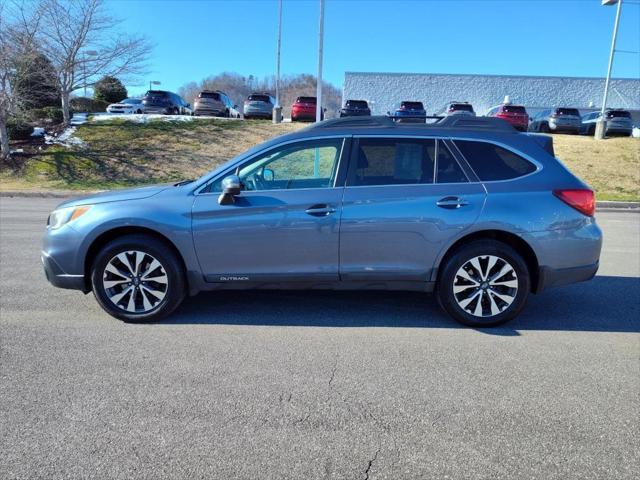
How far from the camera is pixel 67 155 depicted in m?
18.9

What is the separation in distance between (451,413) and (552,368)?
1110 millimetres

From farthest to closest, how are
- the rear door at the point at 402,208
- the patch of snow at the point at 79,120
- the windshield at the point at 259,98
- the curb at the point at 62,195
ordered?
the windshield at the point at 259,98 < the patch of snow at the point at 79,120 < the curb at the point at 62,195 < the rear door at the point at 402,208

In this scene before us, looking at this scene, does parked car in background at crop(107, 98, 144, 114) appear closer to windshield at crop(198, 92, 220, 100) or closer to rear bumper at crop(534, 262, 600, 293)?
windshield at crop(198, 92, 220, 100)

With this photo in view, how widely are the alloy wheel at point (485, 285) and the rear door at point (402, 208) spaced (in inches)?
12.1

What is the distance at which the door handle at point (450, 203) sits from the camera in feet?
13.6

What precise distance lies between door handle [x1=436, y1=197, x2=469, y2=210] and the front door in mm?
889

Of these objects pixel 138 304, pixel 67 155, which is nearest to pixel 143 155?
pixel 67 155

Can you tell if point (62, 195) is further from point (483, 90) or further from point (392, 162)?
point (483, 90)

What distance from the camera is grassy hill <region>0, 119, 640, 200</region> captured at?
16.9 metres

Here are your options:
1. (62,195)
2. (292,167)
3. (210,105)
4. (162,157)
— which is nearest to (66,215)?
(292,167)

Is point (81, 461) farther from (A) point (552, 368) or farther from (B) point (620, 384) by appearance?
(B) point (620, 384)

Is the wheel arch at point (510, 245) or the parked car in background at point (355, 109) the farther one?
the parked car in background at point (355, 109)

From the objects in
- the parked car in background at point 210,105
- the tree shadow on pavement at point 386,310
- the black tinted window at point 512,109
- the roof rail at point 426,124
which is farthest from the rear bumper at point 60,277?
the black tinted window at point 512,109

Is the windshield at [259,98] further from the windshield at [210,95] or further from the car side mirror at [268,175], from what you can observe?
the car side mirror at [268,175]
